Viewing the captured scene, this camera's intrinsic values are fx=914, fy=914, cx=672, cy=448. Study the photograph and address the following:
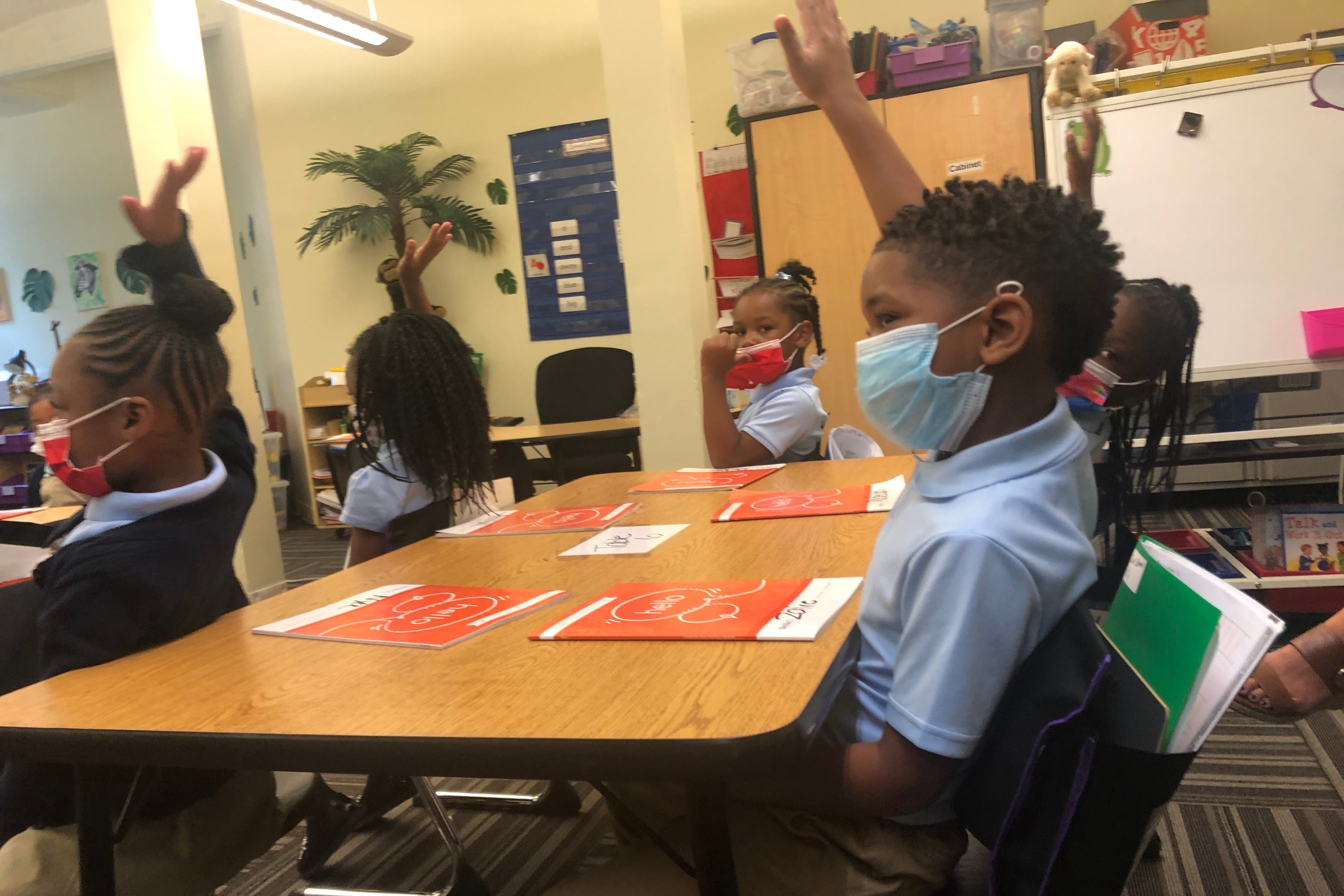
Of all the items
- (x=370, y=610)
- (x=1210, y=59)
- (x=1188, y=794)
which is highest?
(x=1210, y=59)

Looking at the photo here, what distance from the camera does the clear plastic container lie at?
434 cm

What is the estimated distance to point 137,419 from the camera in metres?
1.22

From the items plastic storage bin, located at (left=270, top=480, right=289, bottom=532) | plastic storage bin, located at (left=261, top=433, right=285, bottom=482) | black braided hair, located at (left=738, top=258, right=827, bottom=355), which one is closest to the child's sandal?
black braided hair, located at (left=738, top=258, right=827, bottom=355)

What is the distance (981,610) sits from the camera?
0.74 meters

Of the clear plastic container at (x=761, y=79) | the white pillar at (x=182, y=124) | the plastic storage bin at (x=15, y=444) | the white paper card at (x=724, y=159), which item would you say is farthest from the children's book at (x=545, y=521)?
the plastic storage bin at (x=15, y=444)

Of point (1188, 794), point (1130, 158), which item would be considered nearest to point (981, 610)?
point (1188, 794)

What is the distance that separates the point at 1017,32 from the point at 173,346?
401 centimetres

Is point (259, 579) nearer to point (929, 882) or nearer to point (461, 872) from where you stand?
point (461, 872)

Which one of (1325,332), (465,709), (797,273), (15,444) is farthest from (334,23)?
(1325,332)

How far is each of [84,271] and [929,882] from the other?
7451 mm

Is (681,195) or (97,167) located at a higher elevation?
(97,167)

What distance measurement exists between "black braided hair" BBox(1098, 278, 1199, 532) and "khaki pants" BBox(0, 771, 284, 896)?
140 cm

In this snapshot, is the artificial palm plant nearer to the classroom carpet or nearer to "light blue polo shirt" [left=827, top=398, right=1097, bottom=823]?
the classroom carpet

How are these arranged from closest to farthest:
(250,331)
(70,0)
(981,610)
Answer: (981,610) → (70,0) → (250,331)
